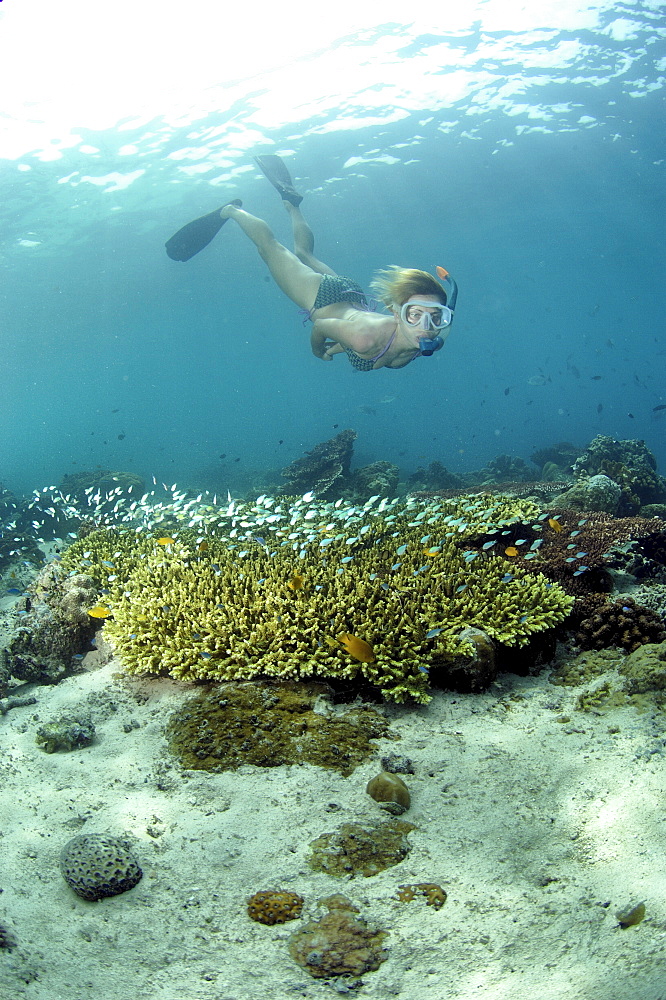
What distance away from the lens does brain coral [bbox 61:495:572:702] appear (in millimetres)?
4828

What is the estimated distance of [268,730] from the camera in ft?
14.1

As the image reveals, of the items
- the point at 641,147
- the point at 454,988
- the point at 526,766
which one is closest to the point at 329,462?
the point at 526,766

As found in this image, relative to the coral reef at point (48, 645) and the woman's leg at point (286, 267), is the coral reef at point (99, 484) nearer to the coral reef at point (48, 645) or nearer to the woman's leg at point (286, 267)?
the woman's leg at point (286, 267)

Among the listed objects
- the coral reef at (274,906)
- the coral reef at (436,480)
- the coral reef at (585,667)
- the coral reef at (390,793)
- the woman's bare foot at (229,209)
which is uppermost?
the woman's bare foot at (229,209)

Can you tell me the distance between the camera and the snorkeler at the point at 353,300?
7918 mm

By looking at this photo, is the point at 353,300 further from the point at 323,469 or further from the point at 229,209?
the point at 323,469

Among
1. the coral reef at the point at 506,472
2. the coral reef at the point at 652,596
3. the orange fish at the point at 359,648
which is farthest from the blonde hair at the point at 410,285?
the coral reef at the point at 506,472

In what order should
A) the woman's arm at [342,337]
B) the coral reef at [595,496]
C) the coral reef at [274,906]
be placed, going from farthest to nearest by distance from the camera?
the coral reef at [595,496]
the woman's arm at [342,337]
the coral reef at [274,906]

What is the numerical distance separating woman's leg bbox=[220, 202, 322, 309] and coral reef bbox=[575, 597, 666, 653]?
323 inches

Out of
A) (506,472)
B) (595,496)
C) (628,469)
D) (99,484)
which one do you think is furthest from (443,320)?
(99,484)

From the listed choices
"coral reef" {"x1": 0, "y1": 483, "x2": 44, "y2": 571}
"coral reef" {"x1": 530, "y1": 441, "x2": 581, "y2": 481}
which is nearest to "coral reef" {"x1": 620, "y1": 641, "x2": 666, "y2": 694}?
"coral reef" {"x1": 0, "y1": 483, "x2": 44, "y2": 571}

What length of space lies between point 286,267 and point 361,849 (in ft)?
37.5

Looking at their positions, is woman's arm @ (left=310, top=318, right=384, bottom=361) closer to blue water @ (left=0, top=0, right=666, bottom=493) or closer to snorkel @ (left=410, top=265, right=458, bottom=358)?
snorkel @ (left=410, top=265, right=458, bottom=358)

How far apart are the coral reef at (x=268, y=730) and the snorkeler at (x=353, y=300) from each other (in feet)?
18.4
